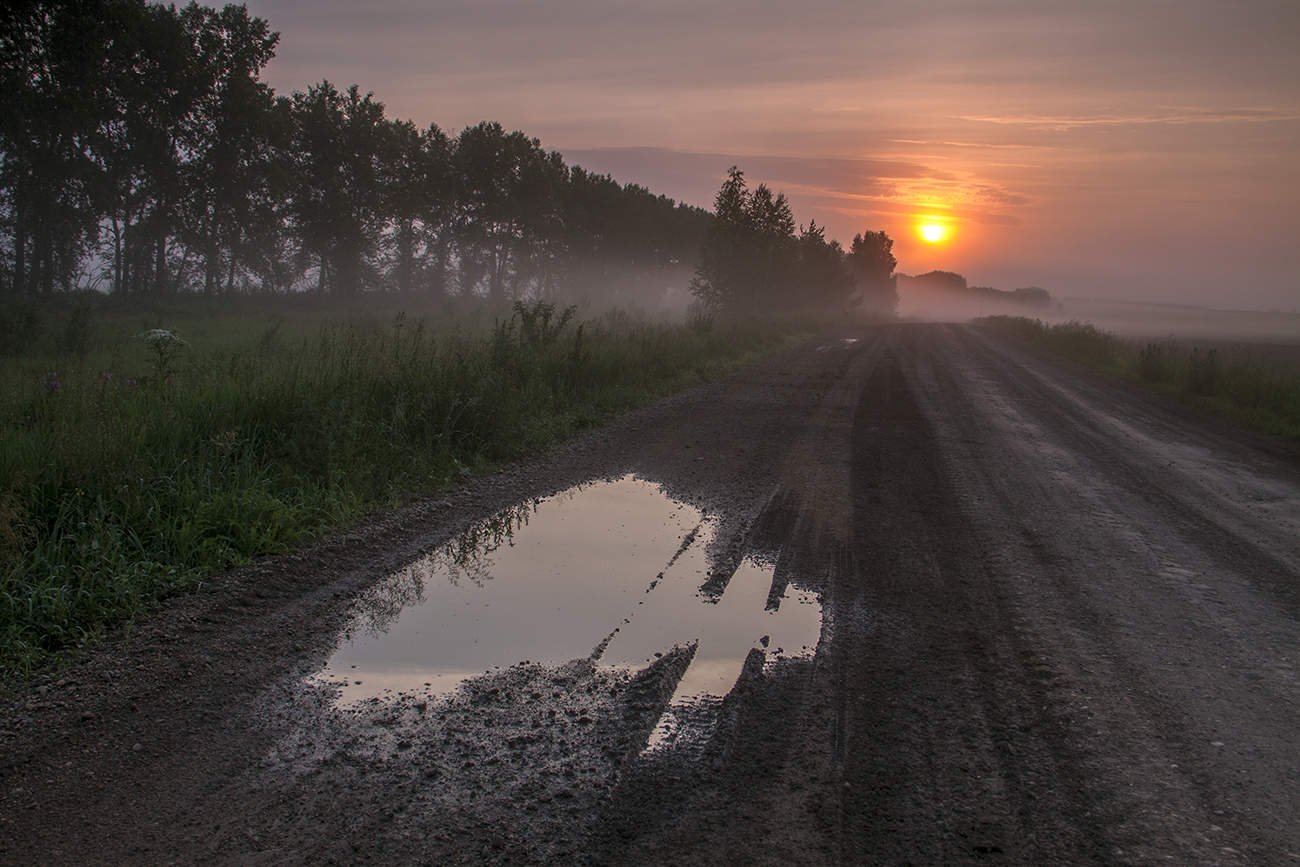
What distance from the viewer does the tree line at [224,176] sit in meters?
28.3

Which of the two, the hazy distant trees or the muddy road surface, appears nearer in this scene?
the muddy road surface

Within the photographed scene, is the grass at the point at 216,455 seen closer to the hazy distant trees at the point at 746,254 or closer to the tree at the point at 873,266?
the hazy distant trees at the point at 746,254

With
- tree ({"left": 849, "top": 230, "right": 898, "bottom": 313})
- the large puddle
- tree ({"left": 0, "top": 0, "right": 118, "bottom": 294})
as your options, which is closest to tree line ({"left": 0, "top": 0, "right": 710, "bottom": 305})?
tree ({"left": 0, "top": 0, "right": 118, "bottom": 294})

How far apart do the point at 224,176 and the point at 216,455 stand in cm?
3621

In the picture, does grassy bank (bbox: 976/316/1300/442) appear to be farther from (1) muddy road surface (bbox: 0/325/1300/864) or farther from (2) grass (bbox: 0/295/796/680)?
(2) grass (bbox: 0/295/796/680)

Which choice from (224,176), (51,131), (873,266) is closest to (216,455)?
(51,131)

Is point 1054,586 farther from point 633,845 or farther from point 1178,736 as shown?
point 633,845

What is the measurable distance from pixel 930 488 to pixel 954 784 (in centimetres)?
494

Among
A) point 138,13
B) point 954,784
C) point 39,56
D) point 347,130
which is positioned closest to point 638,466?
point 954,784

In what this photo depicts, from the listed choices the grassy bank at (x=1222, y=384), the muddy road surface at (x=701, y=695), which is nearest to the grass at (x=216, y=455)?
the muddy road surface at (x=701, y=695)

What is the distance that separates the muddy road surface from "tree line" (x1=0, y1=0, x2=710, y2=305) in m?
24.1

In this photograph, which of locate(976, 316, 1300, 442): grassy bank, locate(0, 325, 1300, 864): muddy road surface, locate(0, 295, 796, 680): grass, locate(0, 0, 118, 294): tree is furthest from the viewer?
locate(0, 0, 118, 294): tree

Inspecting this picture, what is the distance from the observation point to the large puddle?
3814 mm

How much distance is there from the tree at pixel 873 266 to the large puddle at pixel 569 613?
3952 inches
